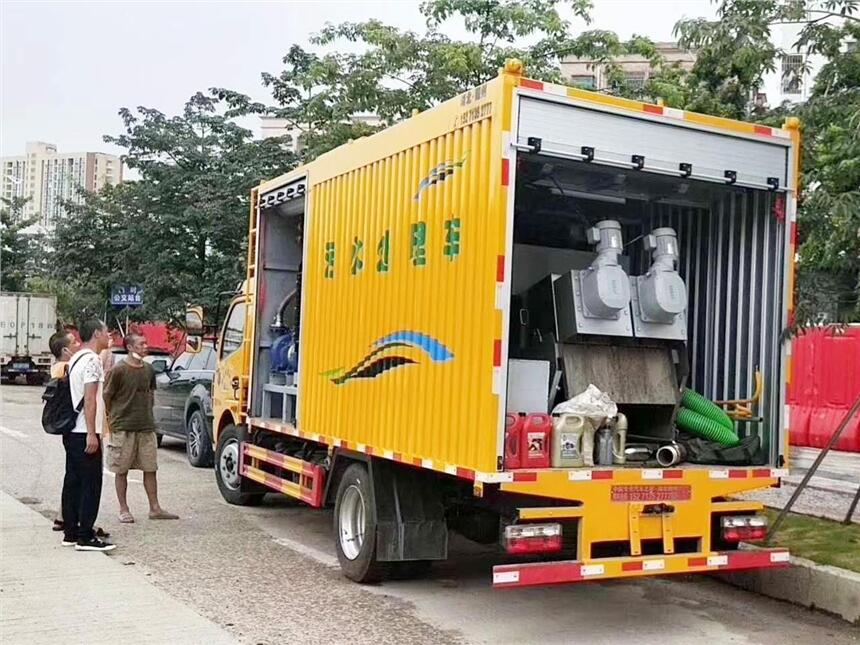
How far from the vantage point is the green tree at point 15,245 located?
131 ft

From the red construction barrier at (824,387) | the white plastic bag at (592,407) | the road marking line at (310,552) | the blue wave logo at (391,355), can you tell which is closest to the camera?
the white plastic bag at (592,407)

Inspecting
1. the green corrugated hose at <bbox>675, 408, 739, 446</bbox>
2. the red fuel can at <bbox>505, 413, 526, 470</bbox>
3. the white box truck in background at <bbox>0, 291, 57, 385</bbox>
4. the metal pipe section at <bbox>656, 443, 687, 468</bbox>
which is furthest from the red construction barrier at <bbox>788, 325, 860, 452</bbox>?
the white box truck in background at <bbox>0, 291, 57, 385</bbox>

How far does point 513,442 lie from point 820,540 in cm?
338

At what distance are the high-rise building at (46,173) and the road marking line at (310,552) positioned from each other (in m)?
24.5

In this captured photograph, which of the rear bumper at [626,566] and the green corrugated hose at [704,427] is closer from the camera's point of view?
the rear bumper at [626,566]

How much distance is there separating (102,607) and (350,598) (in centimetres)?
163

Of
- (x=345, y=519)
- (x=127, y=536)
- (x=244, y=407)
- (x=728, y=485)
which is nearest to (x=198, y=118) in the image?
(x=244, y=407)

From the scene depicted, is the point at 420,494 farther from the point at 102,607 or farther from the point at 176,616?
the point at 102,607

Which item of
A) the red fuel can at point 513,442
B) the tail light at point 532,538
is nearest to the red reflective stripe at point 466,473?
the red fuel can at point 513,442

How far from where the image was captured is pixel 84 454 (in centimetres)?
805

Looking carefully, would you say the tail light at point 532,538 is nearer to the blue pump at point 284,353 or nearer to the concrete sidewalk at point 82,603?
the concrete sidewalk at point 82,603

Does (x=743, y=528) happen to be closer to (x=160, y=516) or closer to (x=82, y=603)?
(x=82, y=603)

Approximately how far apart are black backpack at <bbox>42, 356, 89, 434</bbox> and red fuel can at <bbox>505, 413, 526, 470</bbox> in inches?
157

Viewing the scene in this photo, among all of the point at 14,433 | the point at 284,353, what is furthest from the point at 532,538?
the point at 14,433
